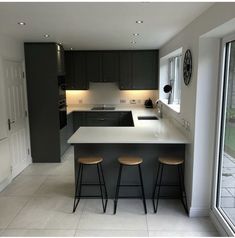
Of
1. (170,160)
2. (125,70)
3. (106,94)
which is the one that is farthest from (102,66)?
(170,160)

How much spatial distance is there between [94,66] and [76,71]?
0.48 meters

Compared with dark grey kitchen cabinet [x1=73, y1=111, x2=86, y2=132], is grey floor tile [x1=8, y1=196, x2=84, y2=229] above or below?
below

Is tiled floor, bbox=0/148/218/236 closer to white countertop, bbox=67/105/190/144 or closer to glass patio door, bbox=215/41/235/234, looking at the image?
glass patio door, bbox=215/41/235/234

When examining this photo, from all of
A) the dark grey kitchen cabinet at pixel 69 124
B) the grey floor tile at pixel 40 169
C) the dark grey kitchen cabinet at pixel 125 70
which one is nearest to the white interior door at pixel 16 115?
the grey floor tile at pixel 40 169

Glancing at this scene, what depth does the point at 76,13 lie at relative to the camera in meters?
2.69

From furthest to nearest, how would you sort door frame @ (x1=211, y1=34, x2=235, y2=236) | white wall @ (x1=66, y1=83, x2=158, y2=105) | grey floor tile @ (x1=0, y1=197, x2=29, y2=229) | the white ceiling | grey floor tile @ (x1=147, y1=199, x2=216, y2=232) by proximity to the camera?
white wall @ (x1=66, y1=83, x2=158, y2=105) < grey floor tile @ (x1=0, y1=197, x2=29, y2=229) < grey floor tile @ (x1=147, y1=199, x2=216, y2=232) < door frame @ (x1=211, y1=34, x2=235, y2=236) < the white ceiling

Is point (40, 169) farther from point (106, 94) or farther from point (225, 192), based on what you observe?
point (225, 192)

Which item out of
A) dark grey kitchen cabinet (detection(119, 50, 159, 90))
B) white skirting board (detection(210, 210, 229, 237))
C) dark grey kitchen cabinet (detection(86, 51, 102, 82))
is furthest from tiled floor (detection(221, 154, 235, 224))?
dark grey kitchen cabinet (detection(86, 51, 102, 82))

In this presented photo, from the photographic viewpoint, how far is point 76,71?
650 centimetres

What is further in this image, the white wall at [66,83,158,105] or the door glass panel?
the white wall at [66,83,158,105]

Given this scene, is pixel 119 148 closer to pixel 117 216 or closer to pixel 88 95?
pixel 117 216

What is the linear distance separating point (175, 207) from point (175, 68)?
3194 millimetres

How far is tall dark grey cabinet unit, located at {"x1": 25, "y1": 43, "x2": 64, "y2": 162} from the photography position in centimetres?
505

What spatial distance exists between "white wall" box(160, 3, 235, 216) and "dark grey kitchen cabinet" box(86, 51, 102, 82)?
3.33 metres
